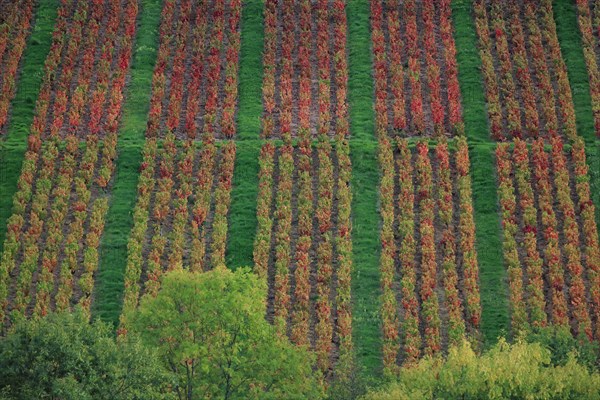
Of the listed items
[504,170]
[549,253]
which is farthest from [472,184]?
[549,253]

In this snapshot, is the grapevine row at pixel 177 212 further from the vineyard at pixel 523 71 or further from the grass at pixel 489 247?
the vineyard at pixel 523 71

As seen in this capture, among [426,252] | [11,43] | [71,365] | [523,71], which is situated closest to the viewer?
[71,365]

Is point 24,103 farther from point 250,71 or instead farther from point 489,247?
point 489,247

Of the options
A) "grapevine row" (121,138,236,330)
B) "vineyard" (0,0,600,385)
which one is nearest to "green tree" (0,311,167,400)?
"vineyard" (0,0,600,385)

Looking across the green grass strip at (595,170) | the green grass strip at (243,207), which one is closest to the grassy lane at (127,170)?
the green grass strip at (243,207)

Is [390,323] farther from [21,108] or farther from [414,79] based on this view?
[21,108]

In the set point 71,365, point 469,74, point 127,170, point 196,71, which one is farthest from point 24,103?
point 71,365
